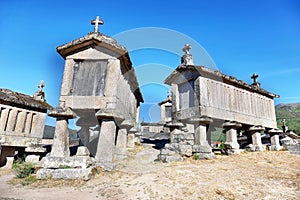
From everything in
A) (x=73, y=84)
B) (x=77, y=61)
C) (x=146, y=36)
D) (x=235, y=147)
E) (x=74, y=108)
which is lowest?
(x=235, y=147)

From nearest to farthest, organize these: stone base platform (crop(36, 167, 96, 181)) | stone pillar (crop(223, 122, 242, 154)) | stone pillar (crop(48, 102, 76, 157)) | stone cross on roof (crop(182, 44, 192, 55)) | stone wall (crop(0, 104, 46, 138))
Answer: stone base platform (crop(36, 167, 96, 181)) → stone pillar (crop(48, 102, 76, 157)) → stone pillar (crop(223, 122, 242, 154)) → stone wall (crop(0, 104, 46, 138)) → stone cross on roof (crop(182, 44, 192, 55))

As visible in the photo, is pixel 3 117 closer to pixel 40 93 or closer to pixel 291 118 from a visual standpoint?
pixel 40 93

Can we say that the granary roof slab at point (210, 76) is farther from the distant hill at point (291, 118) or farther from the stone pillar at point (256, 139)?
the distant hill at point (291, 118)

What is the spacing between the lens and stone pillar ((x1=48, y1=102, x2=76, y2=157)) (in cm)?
657

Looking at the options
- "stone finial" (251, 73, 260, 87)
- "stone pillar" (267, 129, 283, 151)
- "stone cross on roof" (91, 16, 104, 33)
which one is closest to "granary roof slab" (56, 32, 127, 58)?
"stone cross on roof" (91, 16, 104, 33)

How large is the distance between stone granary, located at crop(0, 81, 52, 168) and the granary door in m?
4.79

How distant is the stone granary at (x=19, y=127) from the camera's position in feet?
31.1

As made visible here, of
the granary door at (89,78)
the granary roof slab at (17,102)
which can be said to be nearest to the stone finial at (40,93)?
the granary roof slab at (17,102)

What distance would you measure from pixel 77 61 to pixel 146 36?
314 centimetres

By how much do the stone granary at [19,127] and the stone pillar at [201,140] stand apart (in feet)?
26.5

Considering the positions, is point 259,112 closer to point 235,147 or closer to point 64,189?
point 235,147

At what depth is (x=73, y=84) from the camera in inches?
289

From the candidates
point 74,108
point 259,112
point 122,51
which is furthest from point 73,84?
point 259,112

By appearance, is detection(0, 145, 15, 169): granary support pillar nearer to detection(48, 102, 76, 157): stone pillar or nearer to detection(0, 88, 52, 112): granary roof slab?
detection(0, 88, 52, 112): granary roof slab
